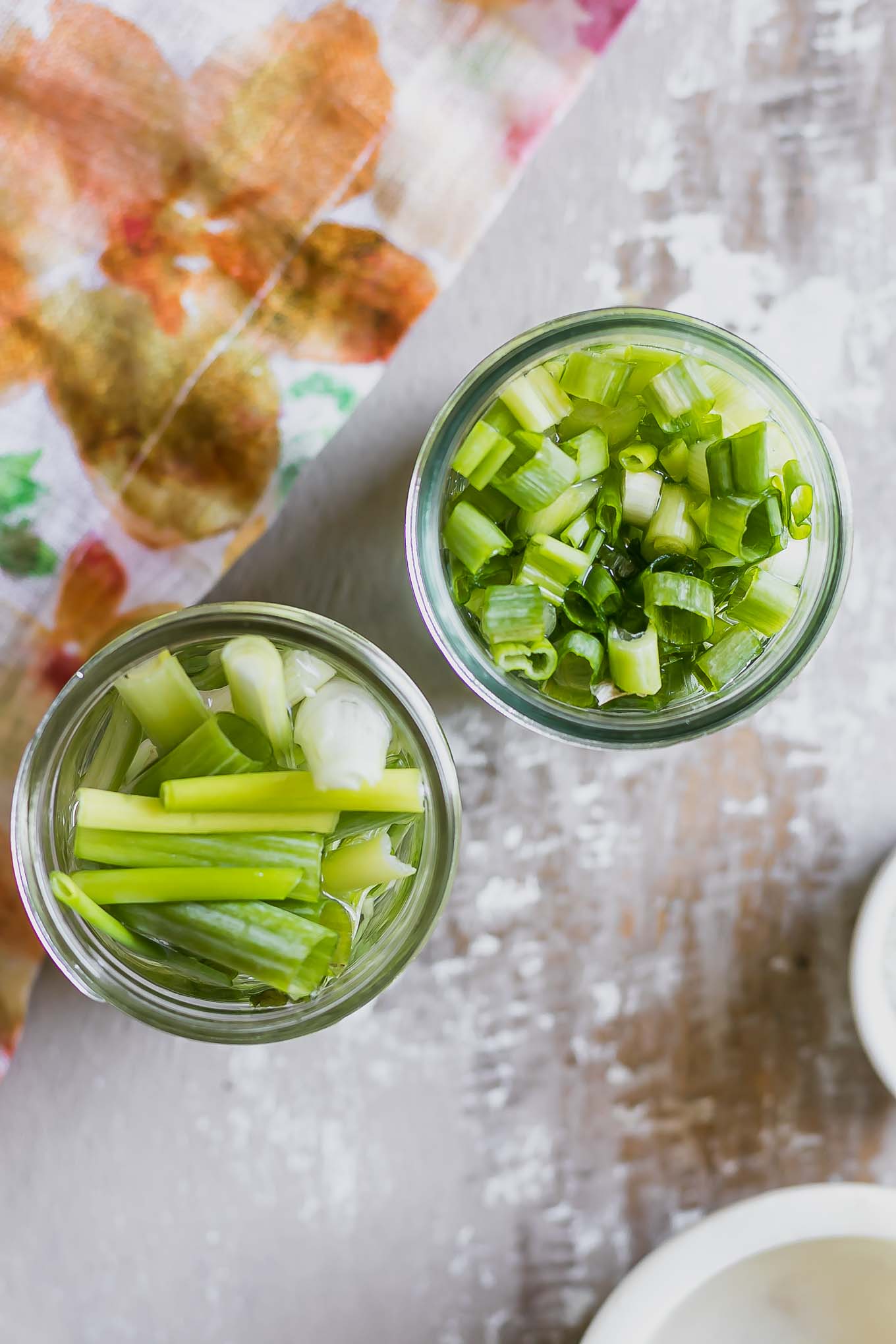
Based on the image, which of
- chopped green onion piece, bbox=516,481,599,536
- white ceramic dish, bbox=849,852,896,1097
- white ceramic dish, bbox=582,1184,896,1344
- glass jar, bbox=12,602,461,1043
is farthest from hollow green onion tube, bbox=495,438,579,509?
white ceramic dish, bbox=582,1184,896,1344

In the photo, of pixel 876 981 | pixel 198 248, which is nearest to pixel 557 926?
pixel 876 981

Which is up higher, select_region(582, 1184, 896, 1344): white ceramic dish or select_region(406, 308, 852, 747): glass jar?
select_region(406, 308, 852, 747): glass jar

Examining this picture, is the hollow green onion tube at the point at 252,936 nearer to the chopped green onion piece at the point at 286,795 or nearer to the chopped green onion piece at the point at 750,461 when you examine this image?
the chopped green onion piece at the point at 286,795

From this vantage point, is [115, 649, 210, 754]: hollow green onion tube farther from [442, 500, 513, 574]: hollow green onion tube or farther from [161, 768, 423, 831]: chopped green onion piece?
[442, 500, 513, 574]: hollow green onion tube

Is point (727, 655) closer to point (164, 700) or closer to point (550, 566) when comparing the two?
point (550, 566)

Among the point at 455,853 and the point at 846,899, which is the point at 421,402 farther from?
the point at 846,899

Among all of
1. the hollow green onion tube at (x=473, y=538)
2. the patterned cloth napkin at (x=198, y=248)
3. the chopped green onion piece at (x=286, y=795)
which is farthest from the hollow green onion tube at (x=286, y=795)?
the patterned cloth napkin at (x=198, y=248)

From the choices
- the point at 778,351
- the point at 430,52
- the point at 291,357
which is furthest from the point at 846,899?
the point at 430,52
